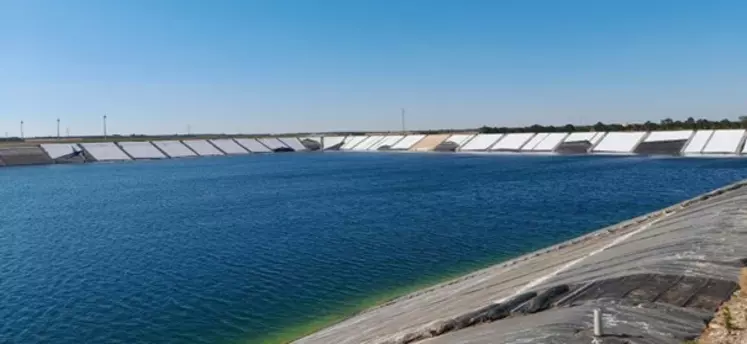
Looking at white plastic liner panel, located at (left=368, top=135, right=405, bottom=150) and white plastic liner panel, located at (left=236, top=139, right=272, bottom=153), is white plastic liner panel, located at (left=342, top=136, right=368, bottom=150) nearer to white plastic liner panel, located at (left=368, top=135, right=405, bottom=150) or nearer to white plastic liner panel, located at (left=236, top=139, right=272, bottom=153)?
white plastic liner panel, located at (left=368, top=135, right=405, bottom=150)

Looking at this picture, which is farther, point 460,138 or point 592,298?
point 460,138

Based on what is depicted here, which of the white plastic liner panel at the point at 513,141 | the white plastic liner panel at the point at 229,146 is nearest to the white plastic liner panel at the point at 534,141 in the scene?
the white plastic liner panel at the point at 513,141

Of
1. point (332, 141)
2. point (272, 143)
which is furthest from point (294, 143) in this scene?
point (332, 141)

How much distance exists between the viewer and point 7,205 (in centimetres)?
4831

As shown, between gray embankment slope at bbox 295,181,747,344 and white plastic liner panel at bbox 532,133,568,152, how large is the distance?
83895 millimetres

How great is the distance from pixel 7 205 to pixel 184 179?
22.7 m

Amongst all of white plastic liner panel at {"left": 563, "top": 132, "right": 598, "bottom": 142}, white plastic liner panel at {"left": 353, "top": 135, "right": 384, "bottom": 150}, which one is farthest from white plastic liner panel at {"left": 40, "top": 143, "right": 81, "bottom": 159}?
white plastic liner panel at {"left": 563, "top": 132, "right": 598, "bottom": 142}

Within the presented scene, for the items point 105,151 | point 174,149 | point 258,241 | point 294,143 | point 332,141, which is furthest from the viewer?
point 332,141

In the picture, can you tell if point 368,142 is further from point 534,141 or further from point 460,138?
point 534,141

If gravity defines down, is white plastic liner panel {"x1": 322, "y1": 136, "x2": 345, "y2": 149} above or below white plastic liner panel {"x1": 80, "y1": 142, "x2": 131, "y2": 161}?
above

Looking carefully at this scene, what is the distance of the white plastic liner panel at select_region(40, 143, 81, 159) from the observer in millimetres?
108438

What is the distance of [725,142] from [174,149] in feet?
347

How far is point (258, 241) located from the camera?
29.0 metres

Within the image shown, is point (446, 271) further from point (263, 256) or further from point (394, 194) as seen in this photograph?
point (394, 194)
